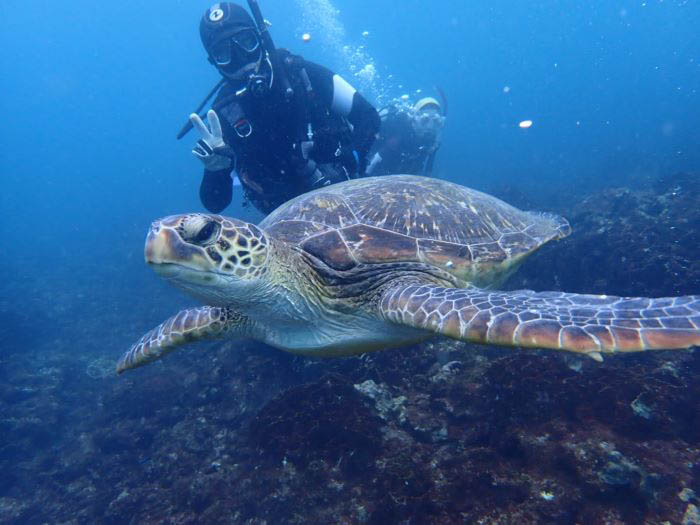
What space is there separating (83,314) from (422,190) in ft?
42.9

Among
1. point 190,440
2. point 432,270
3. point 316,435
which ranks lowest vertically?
point 190,440

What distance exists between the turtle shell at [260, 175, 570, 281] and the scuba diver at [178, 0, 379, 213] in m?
1.63

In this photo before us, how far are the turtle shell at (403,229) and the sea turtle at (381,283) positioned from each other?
1 centimetres

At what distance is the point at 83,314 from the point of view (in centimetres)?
1247

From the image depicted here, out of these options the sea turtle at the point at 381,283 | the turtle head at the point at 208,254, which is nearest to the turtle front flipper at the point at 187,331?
the sea turtle at the point at 381,283

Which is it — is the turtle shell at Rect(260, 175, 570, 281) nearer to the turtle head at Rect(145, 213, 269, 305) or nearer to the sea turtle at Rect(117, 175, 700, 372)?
the sea turtle at Rect(117, 175, 700, 372)

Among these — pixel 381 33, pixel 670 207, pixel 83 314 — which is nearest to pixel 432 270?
pixel 670 207

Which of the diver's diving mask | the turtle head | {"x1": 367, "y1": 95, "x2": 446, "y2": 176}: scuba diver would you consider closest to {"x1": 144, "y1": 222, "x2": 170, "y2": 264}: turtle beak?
the turtle head

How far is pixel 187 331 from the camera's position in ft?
9.57

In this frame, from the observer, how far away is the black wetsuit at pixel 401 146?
9.77m

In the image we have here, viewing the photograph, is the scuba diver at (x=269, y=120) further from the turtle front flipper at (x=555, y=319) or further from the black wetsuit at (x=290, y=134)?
the turtle front flipper at (x=555, y=319)

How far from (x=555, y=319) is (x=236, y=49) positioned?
4724 millimetres

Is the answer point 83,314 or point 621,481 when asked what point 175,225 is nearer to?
point 621,481

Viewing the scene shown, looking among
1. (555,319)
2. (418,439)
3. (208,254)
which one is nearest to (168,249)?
(208,254)
